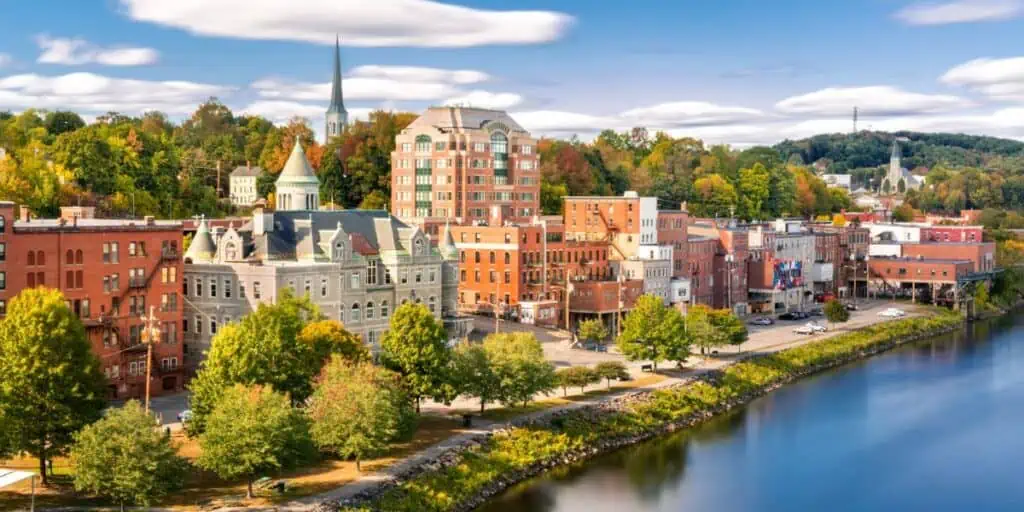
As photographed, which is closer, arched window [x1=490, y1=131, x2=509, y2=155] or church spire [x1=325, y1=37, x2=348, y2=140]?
arched window [x1=490, y1=131, x2=509, y2=155]

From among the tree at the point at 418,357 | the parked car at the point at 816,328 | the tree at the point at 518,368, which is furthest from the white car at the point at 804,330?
the tree at the point at 418,357

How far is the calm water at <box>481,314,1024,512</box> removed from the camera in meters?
57.7

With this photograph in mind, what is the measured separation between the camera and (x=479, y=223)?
103500 mm

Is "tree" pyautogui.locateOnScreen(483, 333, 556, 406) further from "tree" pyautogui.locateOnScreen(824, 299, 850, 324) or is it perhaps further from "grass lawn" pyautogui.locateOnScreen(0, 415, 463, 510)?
"tree" pyautogui.locateOnScreen(824, 299, 850, 324)

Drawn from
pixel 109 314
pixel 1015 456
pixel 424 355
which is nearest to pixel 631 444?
pixel 424 355

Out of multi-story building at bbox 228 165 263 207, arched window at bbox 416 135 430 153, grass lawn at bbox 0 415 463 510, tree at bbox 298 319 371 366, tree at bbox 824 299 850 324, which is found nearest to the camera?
grass lawn at bbox 0 415 463 510

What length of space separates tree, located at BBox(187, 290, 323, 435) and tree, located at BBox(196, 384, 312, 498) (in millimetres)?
3027

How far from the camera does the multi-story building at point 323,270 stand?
7050 cm

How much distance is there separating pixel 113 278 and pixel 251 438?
21.4 m

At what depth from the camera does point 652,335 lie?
7925 cm

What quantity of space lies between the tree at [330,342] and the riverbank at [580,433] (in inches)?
286

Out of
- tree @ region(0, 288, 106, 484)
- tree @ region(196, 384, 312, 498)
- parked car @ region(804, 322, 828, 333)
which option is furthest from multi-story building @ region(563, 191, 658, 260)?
tree @ region(0, 288, 106, 484)

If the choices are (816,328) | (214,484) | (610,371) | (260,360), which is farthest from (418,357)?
(816,328)

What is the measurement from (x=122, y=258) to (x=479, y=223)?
4151 centimetres
